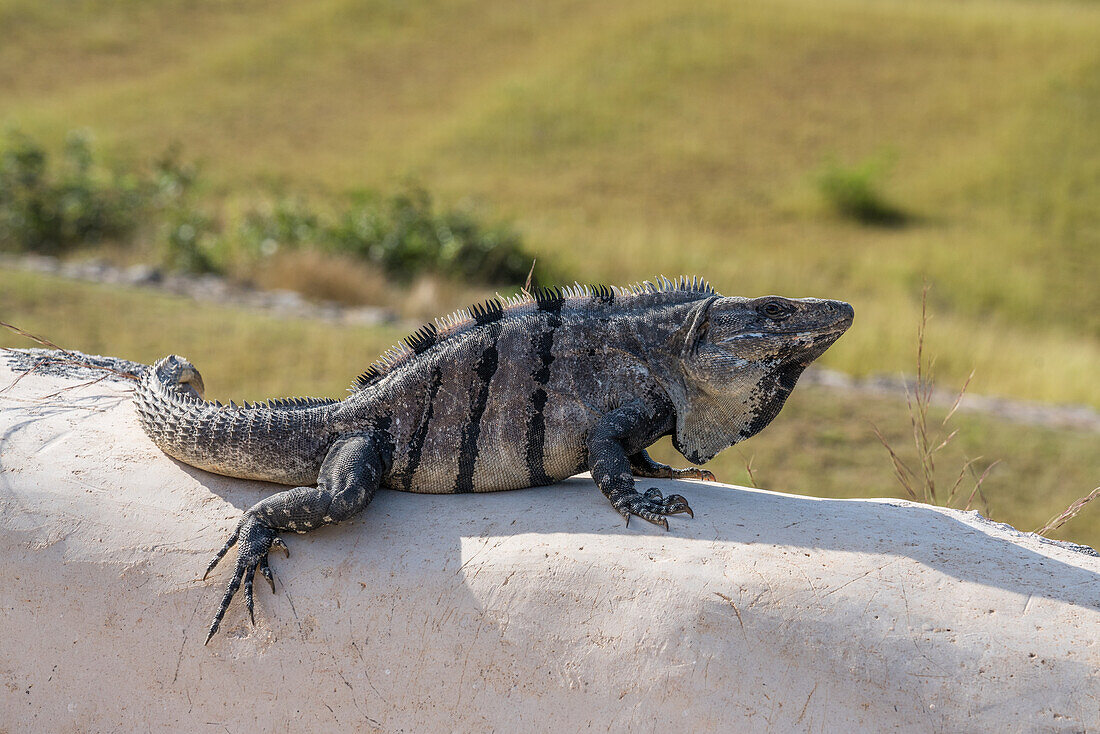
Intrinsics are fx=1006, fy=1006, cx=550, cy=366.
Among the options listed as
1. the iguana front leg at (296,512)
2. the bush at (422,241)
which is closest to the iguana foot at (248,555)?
the iguana front leg at (296,512)

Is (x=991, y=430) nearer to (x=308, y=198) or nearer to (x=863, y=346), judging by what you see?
(x=863, y=346)

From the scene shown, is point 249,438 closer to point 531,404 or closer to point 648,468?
point 531,404

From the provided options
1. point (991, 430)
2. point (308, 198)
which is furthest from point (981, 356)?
point (308, 198)

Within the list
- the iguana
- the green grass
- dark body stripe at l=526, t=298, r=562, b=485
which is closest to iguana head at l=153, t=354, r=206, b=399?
the iguana

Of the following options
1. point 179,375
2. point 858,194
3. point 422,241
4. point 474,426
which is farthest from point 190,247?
point 858,194

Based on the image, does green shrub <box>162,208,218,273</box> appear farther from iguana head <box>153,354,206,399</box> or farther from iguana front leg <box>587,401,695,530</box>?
iguana front leg <box>587,401,695,530</box>

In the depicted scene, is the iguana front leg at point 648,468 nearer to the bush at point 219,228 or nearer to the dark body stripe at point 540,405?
the dark body stripe at point 540,405
